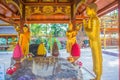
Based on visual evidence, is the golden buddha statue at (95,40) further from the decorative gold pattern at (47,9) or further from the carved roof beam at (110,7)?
the decorative gold pattern at (47,9)

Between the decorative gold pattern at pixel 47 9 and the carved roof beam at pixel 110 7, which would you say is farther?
the decorative gold pattern at pixel 47 9

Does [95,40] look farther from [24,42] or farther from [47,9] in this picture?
[47,9]

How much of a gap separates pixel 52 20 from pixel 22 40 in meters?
2.14

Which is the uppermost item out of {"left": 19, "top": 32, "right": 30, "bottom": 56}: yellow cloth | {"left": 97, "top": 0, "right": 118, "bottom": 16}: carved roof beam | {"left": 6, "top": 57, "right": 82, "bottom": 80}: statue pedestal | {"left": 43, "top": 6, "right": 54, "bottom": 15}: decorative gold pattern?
{"left": 43, "top": 6, "right": 54, "bottom": 15}: decorative gold pattern

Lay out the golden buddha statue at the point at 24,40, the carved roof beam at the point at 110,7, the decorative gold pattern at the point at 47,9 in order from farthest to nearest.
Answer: the decorative gold pattern at the point at 47,9, the golden buddha statue at the point at 24,40, the carved roof beam at the point at 110,7

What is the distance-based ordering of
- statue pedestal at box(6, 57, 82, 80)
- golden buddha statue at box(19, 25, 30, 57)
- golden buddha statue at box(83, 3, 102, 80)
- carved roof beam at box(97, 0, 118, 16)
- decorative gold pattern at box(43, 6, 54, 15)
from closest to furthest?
golden buddha statue at box(83, 3, 102, 80), carved roof beam at box(97, 0, 118, 16), statue pedestal at box(6, 57, 82, 80), golden buddha statue at box(19, 25, 30, 57), decorative gold pattern at box(43, 6, 54, 15)

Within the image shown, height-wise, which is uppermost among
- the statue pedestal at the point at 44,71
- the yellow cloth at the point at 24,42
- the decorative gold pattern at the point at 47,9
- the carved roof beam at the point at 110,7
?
the decorative gold pattern at the point at 47,9

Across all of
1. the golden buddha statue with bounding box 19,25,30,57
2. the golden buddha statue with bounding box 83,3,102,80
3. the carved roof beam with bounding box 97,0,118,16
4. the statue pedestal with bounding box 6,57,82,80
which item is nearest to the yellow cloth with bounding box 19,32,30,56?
the golden buddha statue with bounding box 19,25,30,57

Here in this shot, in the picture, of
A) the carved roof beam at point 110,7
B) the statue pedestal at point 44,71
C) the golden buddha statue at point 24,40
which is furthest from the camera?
the golden buddha statue at point 24,40

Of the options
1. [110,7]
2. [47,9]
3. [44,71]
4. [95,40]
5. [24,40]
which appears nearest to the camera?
[95,40]

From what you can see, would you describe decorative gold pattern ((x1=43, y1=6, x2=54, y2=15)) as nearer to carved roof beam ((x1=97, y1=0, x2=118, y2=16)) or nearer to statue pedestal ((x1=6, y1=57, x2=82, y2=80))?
carved roof beam ((x1=97, y1=0, x2=118, y2=16))

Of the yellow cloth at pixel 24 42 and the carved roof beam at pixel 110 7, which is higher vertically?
the carved roof beam at pixel 110 7

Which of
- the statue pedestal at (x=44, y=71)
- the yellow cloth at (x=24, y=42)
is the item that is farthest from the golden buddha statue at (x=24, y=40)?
the statue pedestal at (x=44, y=71)

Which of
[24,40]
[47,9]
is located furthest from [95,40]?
[47,9]
